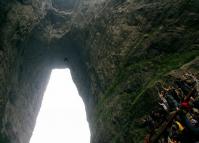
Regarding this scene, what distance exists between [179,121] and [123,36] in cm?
1409

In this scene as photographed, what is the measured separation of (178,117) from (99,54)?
17.0 meters

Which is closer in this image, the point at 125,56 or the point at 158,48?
the point at 158,48

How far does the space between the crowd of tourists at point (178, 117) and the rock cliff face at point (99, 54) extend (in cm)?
86

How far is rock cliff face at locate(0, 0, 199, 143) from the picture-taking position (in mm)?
15375

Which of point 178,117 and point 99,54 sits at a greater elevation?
point 178,117

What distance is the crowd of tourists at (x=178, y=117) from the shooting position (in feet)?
23.2

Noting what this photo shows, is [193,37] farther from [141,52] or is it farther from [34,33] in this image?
[34,33]

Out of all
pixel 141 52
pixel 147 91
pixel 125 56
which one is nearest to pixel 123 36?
pixel 125 56

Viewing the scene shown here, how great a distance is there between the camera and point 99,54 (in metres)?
24.1

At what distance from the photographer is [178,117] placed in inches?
295

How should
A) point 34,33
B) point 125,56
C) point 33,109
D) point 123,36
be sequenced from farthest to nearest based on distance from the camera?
1. point 33,109
2. point 34,33
3. point 123,36
4. point 125,56

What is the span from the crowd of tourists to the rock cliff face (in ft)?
2.82

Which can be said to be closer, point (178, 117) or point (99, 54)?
point (178, 117)

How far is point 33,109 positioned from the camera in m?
33.0
